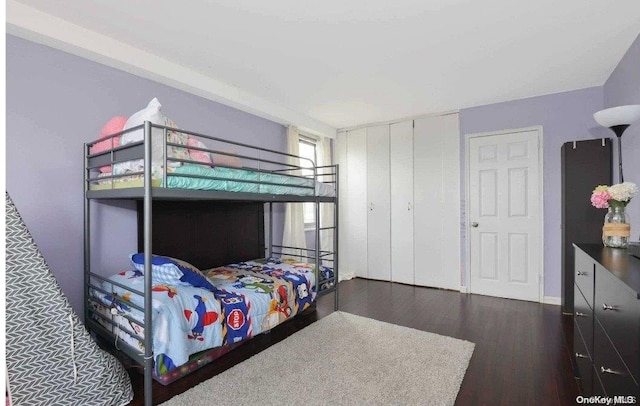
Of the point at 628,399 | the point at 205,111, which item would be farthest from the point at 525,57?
the point at 205,111

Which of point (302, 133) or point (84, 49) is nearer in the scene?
point (84, 49)

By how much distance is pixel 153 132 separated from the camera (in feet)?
6.06

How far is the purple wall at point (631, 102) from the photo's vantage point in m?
2.29

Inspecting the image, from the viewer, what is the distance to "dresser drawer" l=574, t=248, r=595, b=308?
1522 millimetres

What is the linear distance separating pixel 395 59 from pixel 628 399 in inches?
95.6

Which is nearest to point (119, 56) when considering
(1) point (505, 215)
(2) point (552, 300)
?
(1) point (505, 215)

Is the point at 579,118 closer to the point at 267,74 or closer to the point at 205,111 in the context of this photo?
the point at 267,74

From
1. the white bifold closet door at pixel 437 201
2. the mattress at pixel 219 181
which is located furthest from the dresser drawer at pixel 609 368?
the white bifold closet door at pixel 437 201

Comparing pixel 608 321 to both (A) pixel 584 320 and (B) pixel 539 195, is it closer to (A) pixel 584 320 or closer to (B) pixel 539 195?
(A) pixel 584 320

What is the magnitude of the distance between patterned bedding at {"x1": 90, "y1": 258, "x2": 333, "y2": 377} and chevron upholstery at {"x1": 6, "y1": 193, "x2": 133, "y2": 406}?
24 cm

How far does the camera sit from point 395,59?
2592mm

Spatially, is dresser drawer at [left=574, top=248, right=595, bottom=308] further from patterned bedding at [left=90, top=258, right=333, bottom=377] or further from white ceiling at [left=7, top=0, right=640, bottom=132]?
patterned bedding at [left=90, top=258, right=333, bottom=377]

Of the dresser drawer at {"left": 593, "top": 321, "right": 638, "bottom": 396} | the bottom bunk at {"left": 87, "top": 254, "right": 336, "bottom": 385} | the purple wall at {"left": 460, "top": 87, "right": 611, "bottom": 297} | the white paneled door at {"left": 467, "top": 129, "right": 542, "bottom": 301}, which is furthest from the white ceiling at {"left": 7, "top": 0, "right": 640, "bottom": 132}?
the dresser drawer at {"left": 593, "top": 321, "right": 638, "bottom": 396}

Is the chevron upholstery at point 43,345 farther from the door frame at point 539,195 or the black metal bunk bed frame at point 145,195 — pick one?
the door frame at point 539,195
